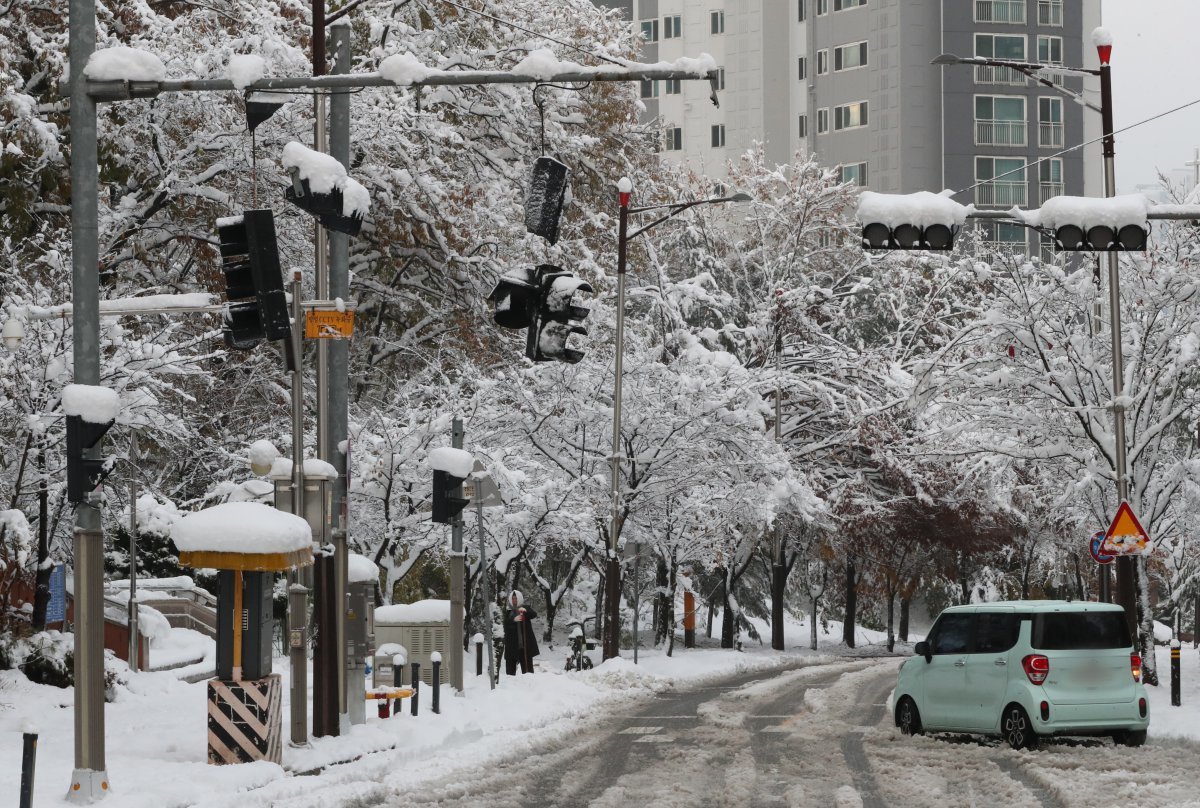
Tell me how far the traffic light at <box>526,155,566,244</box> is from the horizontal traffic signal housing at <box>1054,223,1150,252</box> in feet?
20.5

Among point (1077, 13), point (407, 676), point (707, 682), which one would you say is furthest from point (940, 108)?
point (407, 676)

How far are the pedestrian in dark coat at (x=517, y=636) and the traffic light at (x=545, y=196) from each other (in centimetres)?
1583

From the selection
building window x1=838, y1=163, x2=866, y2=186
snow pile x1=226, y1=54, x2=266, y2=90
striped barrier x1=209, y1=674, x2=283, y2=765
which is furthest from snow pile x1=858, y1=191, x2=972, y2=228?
building window x1=838, y1=163, x2=866, y2=186

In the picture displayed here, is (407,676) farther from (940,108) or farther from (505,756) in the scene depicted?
(940,108)

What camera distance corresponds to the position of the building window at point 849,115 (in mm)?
83250

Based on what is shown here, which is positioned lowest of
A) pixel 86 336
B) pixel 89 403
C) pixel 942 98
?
pixel 89 403

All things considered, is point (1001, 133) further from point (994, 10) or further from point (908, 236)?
point (908, 236)

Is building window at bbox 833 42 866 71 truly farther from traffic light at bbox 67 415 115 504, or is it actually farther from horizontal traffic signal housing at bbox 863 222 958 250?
traffic light at bbox 67 415 115 504

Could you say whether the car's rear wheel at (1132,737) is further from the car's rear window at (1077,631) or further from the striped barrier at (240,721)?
the striped barrier at (240,721)

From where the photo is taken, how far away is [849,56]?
83.9 m

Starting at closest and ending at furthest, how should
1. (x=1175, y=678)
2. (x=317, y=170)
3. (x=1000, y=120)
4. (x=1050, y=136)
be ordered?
1. (x=317, y=170)
2. (x=1175, y=678)
3. (x=1000, y=120)
4. (x=1050, y=136)

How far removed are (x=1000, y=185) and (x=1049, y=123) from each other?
157 inches

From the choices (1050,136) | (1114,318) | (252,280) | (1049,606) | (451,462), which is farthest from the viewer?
(1050,136)

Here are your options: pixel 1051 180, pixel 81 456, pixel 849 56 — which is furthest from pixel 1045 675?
pixel 849 56
